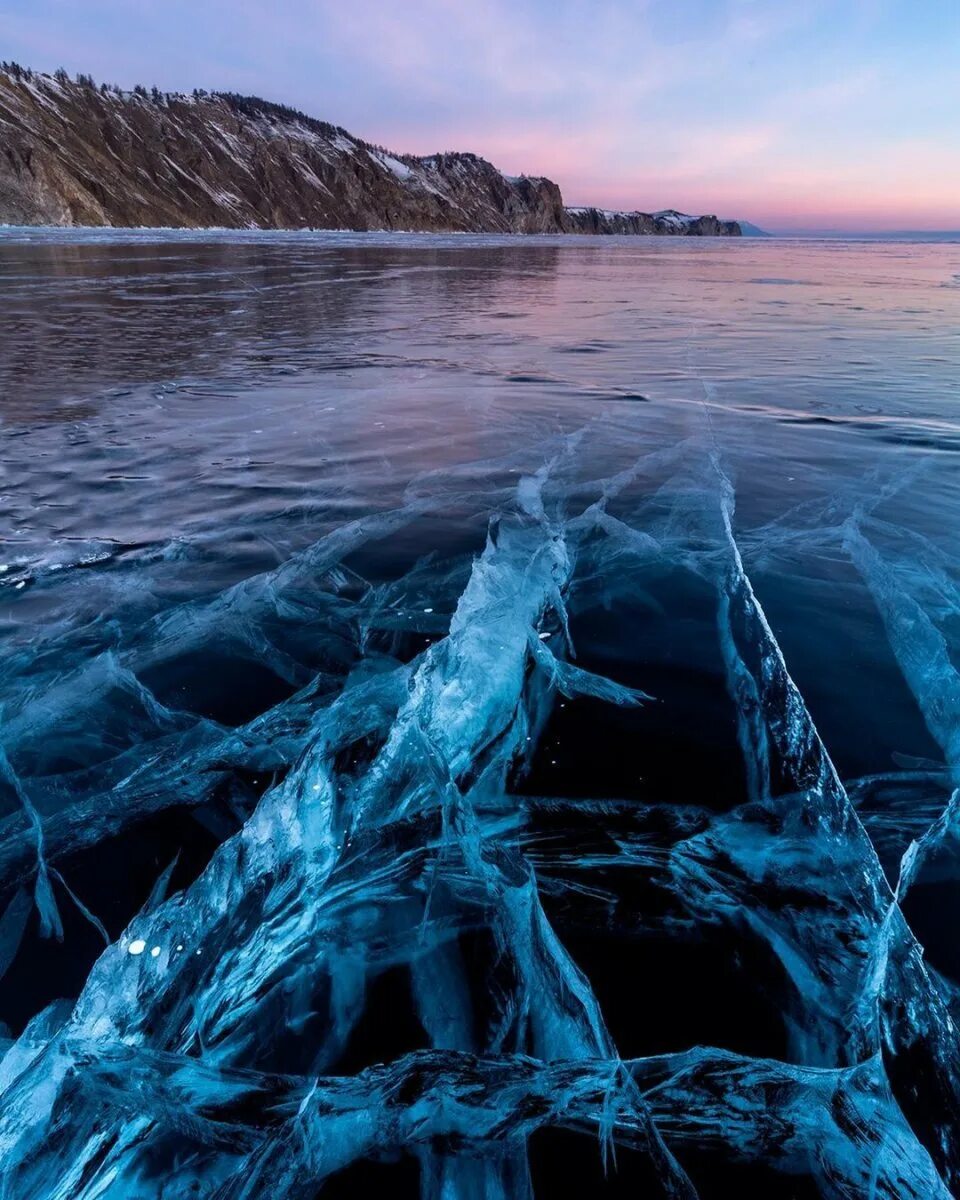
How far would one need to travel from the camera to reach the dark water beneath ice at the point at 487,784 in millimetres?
1332

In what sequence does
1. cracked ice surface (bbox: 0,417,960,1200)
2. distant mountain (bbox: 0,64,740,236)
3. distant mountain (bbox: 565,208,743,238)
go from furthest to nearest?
distant mountain (bbox: 565,208,743,238)
distant mountain (bbox: 0,64,740,236)
cracked ice surface (bbox: 0,417,960,1200)

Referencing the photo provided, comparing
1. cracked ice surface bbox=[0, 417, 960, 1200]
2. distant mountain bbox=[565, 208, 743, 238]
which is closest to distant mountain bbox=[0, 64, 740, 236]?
distant mountain bbox=[565, 208, 743, 238]

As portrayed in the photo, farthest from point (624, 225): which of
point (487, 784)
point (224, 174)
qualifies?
point (487, 784)

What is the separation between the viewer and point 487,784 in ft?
7.13

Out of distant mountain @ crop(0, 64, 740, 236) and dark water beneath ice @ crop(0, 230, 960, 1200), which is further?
distant mountain @ crop(0, 64, 740, 236)

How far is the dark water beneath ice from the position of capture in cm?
133

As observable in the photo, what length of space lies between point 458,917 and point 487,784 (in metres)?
0.48

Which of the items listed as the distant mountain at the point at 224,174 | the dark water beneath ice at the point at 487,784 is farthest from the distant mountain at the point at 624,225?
the dark water beneath ice at the point at 487,784

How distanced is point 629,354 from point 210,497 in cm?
703

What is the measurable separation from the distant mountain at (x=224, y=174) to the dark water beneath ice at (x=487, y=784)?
3736 inches

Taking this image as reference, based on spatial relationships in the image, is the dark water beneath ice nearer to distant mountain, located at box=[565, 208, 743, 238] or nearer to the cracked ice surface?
the cracked ice surface

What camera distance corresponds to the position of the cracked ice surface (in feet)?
4.28

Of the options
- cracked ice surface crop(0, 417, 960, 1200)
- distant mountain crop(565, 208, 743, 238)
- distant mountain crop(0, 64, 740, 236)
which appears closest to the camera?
cracked ice surface crop(0, 417, 960, 1200)

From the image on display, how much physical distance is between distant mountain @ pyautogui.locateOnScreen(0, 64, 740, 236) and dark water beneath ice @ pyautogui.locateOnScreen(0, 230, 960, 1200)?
94903 mm
